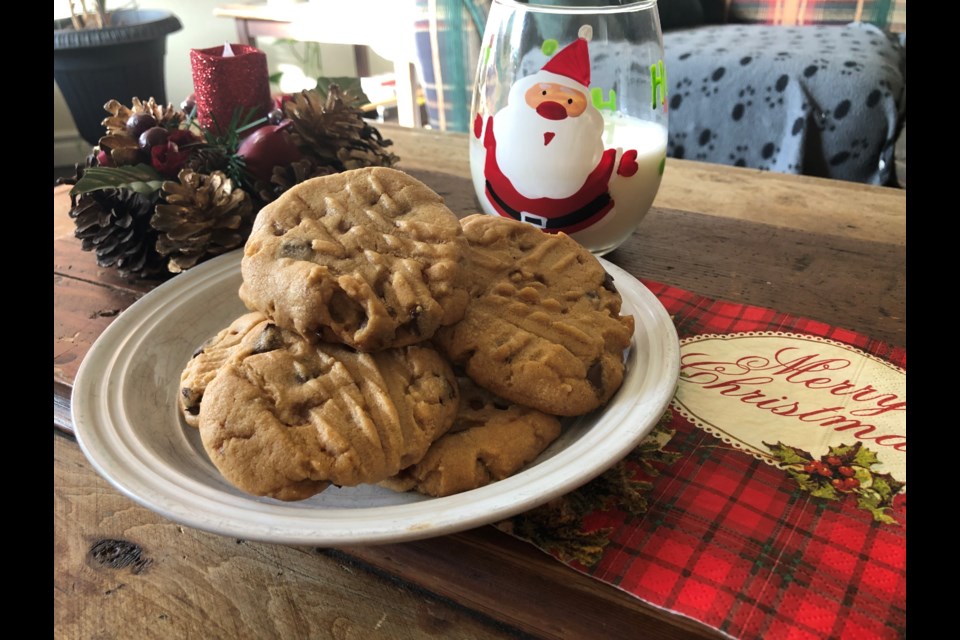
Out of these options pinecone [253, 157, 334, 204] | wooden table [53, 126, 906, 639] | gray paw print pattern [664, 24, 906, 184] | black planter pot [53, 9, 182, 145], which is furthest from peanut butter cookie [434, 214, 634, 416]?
black planter pot [53, 9, 182, 145]

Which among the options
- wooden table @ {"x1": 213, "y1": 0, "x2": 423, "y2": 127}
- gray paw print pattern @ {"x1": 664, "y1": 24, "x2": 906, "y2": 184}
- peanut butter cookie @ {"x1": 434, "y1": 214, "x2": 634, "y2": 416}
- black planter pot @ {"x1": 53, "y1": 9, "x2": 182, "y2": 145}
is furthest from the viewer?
wooden table @ {"x1": 213, "y1": 0, "x2": 423, "y2": 127}

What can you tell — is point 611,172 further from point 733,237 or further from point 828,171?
point 828,171

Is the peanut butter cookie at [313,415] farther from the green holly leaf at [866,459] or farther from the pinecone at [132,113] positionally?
the pinecone at [132,113]

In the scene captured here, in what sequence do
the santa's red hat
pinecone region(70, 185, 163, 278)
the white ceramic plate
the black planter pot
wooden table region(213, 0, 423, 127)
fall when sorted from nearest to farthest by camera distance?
the white ceramic plate < the santa's red hat < pinecone region(70, 185, 163, 278) < the black planter pot < wooden table region(213, 0, 423, 127)

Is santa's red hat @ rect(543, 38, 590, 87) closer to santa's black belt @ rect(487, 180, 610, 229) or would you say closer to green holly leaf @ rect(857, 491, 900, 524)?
santa's black belt @ rect(487, 180, 610, 229)

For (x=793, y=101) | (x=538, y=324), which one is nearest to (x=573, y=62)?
(x=538, y=324)

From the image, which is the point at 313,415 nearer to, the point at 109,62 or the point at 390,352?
the point at 390,352
